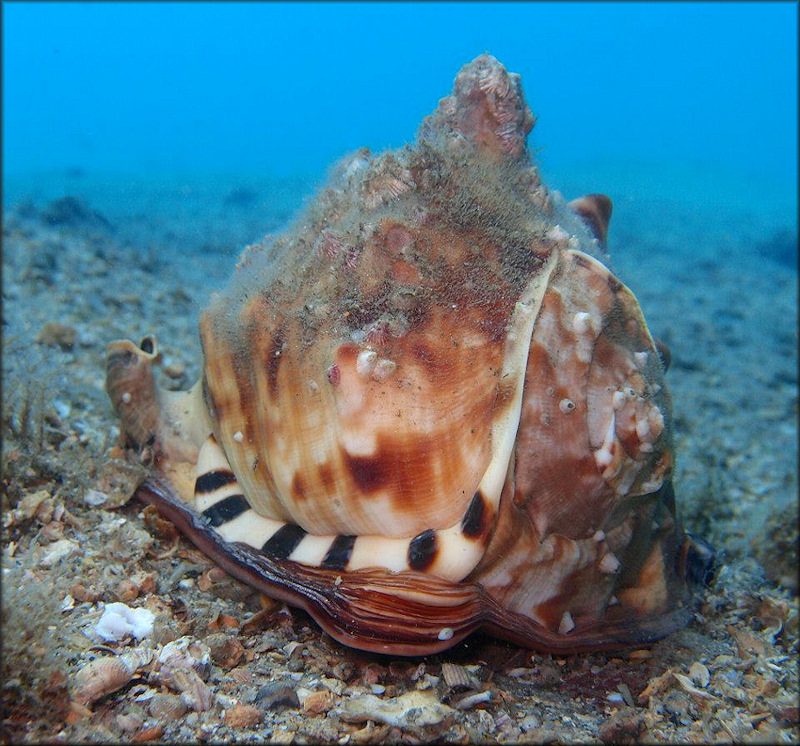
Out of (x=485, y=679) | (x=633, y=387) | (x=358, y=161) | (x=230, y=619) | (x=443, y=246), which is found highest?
(x=358, y=161)

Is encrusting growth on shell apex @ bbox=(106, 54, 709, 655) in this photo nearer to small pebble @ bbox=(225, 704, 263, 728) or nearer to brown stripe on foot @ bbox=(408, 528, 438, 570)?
brown stripe on foot @ bbox=(408, 528, 438, 570)

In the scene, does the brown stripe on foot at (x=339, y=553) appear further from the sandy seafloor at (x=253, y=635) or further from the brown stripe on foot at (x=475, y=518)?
the brown stripe on foot at (x=475, y=518)

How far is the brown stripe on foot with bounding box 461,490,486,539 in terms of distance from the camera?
206 cm

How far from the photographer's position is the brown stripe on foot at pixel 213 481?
8.99 feet

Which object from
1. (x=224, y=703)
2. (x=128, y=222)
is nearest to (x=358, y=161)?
(x=224, y=703)

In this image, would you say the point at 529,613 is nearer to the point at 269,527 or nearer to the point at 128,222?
the point at 269,527

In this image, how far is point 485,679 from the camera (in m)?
2.26

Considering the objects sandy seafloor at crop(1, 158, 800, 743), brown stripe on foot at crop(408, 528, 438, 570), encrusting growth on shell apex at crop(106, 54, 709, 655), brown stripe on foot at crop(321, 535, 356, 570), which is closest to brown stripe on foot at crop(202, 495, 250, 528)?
encrusting growth on shell apex at crop(106, 54, 709, 655)

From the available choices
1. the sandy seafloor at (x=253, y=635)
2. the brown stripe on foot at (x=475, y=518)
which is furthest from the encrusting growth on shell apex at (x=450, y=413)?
the sandy seafloor at (x=253, y=635)

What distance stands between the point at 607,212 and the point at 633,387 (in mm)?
1272

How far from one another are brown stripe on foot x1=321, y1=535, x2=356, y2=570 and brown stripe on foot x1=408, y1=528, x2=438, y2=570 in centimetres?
26

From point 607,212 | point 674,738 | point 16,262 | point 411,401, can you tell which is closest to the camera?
point 674,738

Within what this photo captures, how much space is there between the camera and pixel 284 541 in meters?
2.45

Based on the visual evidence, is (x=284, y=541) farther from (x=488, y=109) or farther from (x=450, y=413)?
(x=488, y=109)
